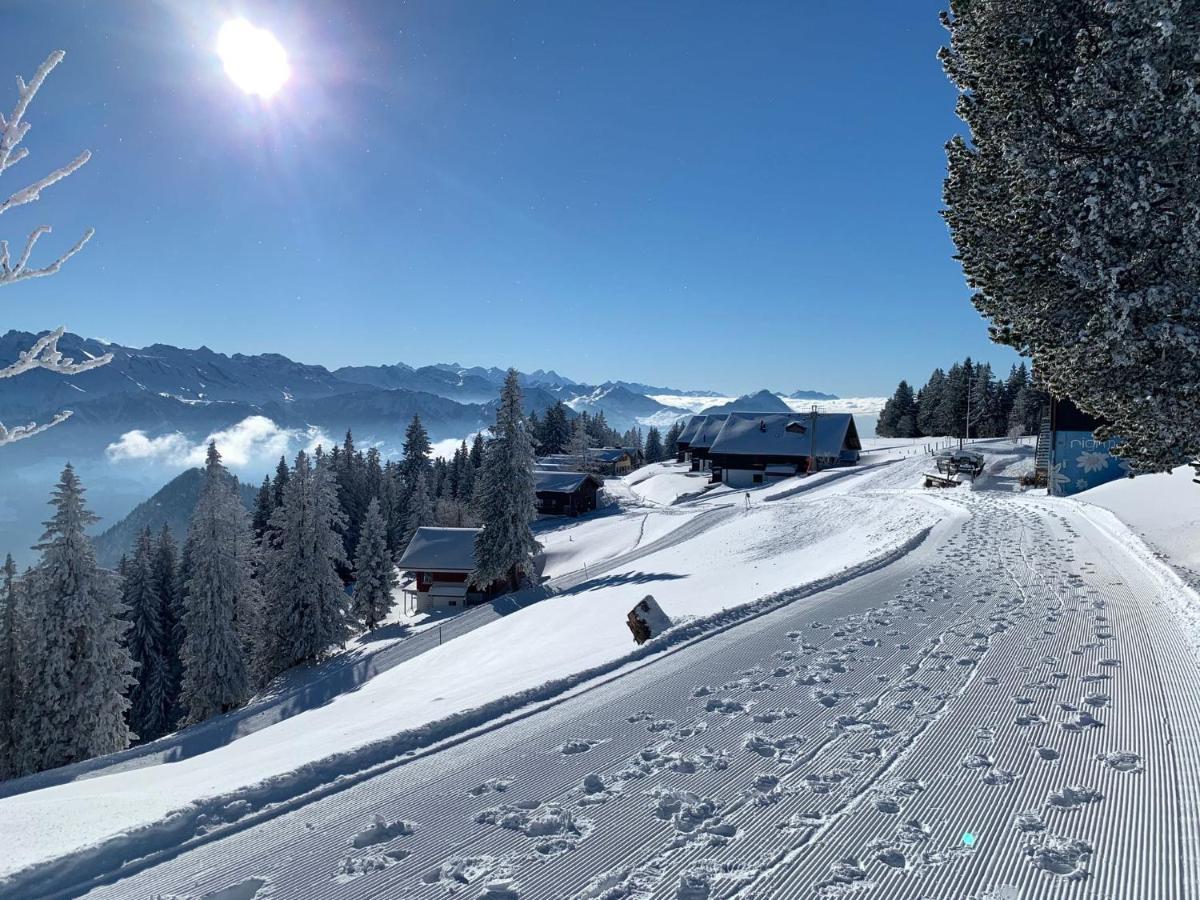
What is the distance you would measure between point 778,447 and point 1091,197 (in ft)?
183

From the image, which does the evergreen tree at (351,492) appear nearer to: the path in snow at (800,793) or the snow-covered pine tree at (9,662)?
the snow-covered pine tree at (9,662)

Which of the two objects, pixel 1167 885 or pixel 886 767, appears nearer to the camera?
pixel 1167 885

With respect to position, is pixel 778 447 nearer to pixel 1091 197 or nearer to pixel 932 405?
pixel 932 405

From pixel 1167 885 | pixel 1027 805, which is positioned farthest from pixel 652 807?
pixel 1167 885

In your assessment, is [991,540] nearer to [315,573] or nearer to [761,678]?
[761,678]

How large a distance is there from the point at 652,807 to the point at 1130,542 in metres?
18.1

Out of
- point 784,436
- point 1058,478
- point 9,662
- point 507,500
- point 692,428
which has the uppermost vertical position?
point 692,428

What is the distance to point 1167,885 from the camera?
3.88 meters

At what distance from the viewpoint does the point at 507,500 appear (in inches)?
1491

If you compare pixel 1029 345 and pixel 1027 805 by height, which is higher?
pixel 1029 345

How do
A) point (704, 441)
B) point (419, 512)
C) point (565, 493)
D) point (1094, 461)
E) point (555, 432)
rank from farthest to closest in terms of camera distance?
point (555, 432)
point (704, 441)
point (419, 512)
point (565, 493)
point (1094, 461)

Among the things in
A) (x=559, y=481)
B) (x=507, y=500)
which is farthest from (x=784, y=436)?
(x=507, y=500)

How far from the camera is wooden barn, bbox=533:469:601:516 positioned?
62713mm

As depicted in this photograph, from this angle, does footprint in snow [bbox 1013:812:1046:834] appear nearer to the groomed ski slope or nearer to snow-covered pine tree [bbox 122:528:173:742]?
the groomed ski slope
